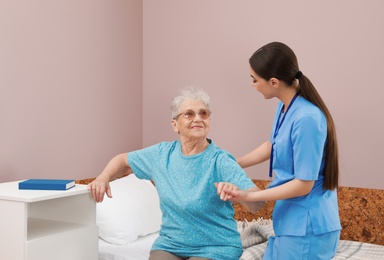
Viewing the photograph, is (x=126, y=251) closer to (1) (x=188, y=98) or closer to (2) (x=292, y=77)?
(1) (x=188, y=98)

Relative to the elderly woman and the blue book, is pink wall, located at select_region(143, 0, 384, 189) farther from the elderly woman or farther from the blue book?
the blue book

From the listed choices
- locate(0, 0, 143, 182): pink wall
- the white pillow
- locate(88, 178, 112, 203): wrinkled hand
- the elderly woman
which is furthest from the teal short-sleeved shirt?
locate(0, 0, 143, 182): pink wall

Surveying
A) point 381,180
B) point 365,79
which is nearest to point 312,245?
point 381,180

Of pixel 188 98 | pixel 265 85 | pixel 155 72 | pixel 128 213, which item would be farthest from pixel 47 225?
pixel 155 72

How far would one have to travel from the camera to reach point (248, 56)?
116 inches

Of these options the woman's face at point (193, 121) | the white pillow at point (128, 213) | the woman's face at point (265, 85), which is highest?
the woman's face at point (265, 85)

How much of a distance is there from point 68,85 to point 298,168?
150cm

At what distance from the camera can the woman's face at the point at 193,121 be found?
1.90 meters

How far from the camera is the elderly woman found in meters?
1.81

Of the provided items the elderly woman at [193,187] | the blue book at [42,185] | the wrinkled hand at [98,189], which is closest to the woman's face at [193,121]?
the elderly woman at [193,187]

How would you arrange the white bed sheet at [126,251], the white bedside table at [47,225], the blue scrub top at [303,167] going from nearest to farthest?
the blue scrub top at [303,167] < the white bedside table at [47,225] < the white bed sheet at [126,251]

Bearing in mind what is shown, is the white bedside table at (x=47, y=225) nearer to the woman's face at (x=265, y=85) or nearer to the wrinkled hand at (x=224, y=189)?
the wrinkled hand at (x=224, y=189)

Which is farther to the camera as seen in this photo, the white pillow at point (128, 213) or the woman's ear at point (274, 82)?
the white pillow at point (128, 213)

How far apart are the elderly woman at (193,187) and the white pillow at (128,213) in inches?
16.3
